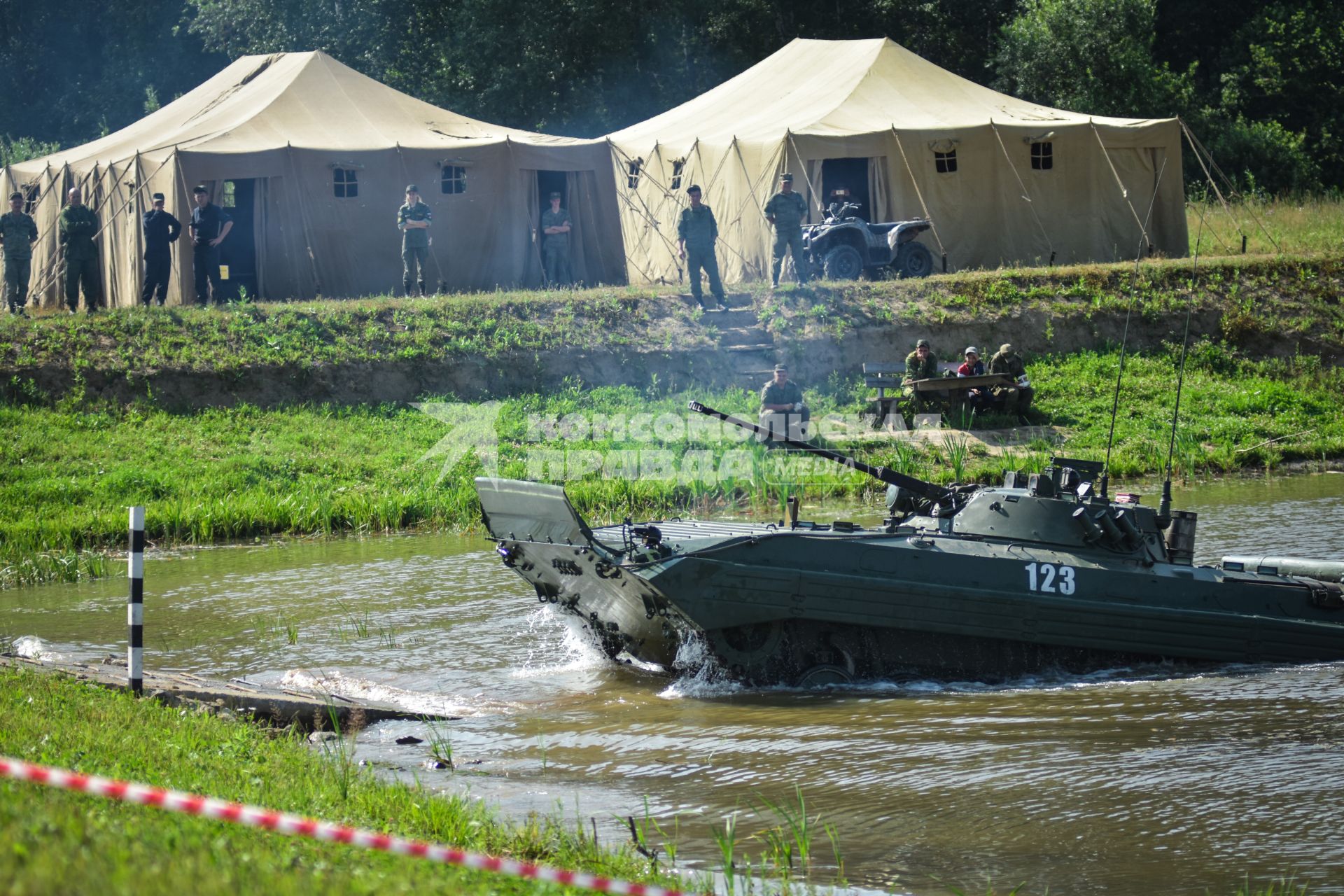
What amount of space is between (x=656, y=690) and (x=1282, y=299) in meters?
18.4

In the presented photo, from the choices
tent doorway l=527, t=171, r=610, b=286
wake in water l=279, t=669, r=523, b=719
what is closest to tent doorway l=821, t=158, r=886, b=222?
tent doorway l=527, t=171, r=610, b=286

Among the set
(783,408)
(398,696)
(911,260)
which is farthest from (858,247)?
(398,696)

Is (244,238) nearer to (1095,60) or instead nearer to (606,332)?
(606,332)

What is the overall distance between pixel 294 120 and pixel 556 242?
207 inches

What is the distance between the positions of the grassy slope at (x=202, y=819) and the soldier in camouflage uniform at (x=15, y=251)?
16.8 m

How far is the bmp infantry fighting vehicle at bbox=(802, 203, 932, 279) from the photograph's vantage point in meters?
25.4

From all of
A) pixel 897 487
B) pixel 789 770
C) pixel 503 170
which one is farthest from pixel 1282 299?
pixel 789 770

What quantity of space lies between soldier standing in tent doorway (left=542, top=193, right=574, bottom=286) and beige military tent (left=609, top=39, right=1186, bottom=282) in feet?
6.63

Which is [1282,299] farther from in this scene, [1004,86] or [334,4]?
[334,4]

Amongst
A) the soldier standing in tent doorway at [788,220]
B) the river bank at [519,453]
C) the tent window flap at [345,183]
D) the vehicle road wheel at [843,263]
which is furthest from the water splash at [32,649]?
the vehicle road wheel at [843,263]

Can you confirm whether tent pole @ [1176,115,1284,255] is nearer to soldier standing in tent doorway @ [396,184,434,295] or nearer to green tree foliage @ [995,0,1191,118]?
green tree foliage @ [995,0,1191,118]

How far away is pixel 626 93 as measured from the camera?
4288cm

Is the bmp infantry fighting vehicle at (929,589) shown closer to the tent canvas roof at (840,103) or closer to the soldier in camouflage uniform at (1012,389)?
the soldier in camouflage uniform at (1012,389)

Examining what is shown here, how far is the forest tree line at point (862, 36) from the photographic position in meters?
37.9
